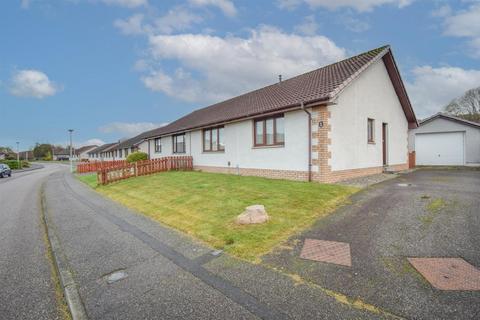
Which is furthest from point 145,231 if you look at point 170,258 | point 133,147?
point 133,147

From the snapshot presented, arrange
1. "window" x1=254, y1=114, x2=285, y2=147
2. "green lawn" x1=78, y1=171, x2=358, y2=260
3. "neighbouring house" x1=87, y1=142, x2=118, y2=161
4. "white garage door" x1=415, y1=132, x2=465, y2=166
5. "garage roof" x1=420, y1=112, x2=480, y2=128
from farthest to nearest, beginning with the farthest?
1. "neighbouring house" x1=87, y1=142, x2=118, y2=161
2. "white garage door" x1=415, y1=132, x2=465, y2=166
3. "garage roof" x1=420, y1=112, x2=480, y2=128
4. "window" x1=254, y1=114, x2=285, y2=147
5. "green lawn" x1=78, y1=171, x2=358, y2=260

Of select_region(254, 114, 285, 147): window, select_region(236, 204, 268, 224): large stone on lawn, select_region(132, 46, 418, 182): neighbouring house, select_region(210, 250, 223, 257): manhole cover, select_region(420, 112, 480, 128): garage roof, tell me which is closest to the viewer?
select_region(210, 250, 223, 257): manhole cover

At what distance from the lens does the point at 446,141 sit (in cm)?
1991

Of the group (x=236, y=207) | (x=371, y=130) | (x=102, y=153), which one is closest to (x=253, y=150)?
(x=371, y=130)

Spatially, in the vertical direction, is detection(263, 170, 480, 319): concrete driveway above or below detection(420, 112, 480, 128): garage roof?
below

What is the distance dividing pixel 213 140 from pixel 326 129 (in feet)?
28.9

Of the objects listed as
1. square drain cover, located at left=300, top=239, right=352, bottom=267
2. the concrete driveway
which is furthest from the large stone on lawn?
square drain cover, located at left=300, top=239, right=352, bottom=267

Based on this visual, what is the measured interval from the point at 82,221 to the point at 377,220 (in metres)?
7.85

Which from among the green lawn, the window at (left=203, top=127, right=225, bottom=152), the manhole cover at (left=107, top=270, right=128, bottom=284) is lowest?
the manhole cover at (left=107, top=270, right=128, bottom=284)

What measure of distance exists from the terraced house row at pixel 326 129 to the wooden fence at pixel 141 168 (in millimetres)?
1728

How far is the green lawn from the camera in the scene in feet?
16.3

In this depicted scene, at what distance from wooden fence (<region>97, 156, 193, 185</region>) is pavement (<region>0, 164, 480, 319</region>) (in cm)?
837

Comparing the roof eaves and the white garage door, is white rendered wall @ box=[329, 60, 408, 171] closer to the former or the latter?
the roof eaves

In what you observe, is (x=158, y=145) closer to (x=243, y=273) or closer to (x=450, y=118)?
(x=243, y=273)
